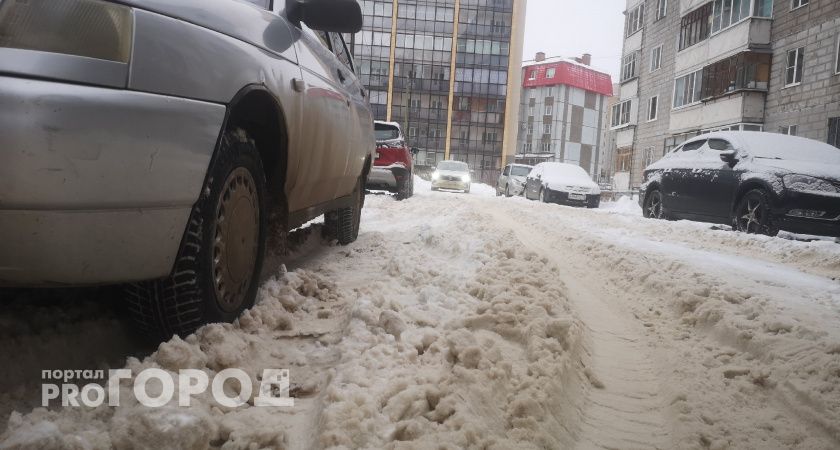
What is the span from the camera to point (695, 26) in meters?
22.2

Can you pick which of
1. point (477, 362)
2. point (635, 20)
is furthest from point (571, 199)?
point (635, 20)

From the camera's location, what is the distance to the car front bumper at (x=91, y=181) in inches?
54.0

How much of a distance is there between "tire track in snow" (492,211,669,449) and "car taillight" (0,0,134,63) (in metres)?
2.05

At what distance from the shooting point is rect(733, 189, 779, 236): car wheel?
7.66 m

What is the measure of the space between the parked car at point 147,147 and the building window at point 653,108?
2731 centimetres

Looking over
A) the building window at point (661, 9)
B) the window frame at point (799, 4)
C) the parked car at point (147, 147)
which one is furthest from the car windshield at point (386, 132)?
the building window at point (661, 9)

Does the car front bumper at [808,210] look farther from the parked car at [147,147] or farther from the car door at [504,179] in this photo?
the car door at [504,179]

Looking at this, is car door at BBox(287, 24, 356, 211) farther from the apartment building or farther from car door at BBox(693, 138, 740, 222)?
the apartment building

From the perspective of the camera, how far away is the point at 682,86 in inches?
910

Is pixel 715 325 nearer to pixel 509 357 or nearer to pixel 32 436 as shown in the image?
Result: pixel 509 357

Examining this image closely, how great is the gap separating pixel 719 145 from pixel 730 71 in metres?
12.6

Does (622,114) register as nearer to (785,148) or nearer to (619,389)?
(785,148)

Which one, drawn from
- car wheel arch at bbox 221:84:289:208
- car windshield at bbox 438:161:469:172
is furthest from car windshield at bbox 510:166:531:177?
car wheel arch at bbox 221:84:289:208

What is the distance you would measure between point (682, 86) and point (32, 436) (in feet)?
86.3
